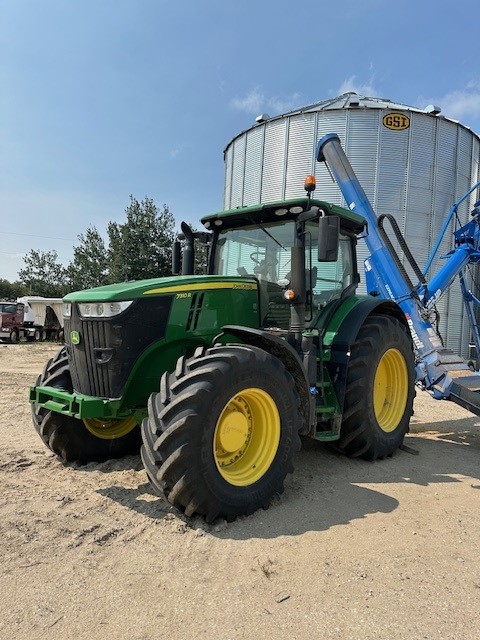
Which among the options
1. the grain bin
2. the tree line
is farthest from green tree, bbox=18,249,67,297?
the grain bin

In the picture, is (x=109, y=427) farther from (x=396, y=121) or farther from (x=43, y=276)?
(x=43, y=276)

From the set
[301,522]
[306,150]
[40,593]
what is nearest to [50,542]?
[40,593]

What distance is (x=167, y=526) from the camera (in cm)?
354

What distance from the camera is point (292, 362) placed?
14.3ft

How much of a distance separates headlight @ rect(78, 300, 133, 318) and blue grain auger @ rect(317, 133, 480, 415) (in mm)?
3946

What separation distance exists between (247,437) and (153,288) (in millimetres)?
1391

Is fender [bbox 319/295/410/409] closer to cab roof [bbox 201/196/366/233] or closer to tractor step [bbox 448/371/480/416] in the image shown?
cab roof [bbox 201/196/366/233]

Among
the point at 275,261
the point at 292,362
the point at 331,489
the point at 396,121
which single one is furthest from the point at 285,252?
the point at 396,121

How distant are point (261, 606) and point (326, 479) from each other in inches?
84.3

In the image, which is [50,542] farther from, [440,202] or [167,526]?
[440,202]

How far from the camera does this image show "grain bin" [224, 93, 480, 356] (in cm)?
1694

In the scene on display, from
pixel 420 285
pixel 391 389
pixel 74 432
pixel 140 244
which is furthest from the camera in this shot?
pixel 140 244

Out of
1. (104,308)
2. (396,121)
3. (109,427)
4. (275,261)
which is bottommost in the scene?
(109,427)

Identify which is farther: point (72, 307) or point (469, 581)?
point (72, 307)
